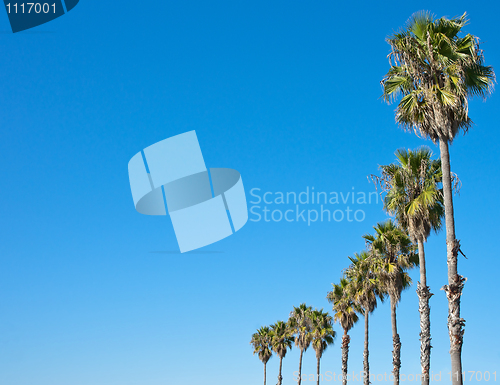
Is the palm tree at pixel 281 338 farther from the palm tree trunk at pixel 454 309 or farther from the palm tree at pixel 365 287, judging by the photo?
the palm tree trunk at pixel 454 309

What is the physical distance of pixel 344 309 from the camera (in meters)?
41.9

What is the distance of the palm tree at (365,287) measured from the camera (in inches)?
1417

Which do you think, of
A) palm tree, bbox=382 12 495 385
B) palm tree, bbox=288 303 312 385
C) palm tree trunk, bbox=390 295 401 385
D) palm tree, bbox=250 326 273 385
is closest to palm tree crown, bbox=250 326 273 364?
palm tree, bbox=250 326 273 385

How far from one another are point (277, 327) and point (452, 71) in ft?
177

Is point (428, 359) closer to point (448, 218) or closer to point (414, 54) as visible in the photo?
point (448, 218)

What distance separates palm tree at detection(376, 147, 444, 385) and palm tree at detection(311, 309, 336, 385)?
27.5m

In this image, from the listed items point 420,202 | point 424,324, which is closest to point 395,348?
point 424,324

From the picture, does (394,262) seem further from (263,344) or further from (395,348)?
(263,344)

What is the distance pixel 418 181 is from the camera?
24.7m

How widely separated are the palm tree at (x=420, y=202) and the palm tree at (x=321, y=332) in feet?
90.2

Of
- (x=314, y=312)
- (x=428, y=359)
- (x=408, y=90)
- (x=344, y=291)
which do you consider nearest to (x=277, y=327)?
(x=314, y=312)

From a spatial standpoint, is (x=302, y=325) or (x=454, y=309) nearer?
(x=454, y=309)

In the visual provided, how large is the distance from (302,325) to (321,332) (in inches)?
164

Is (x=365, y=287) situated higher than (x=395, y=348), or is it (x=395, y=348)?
(x=365, y=287)
